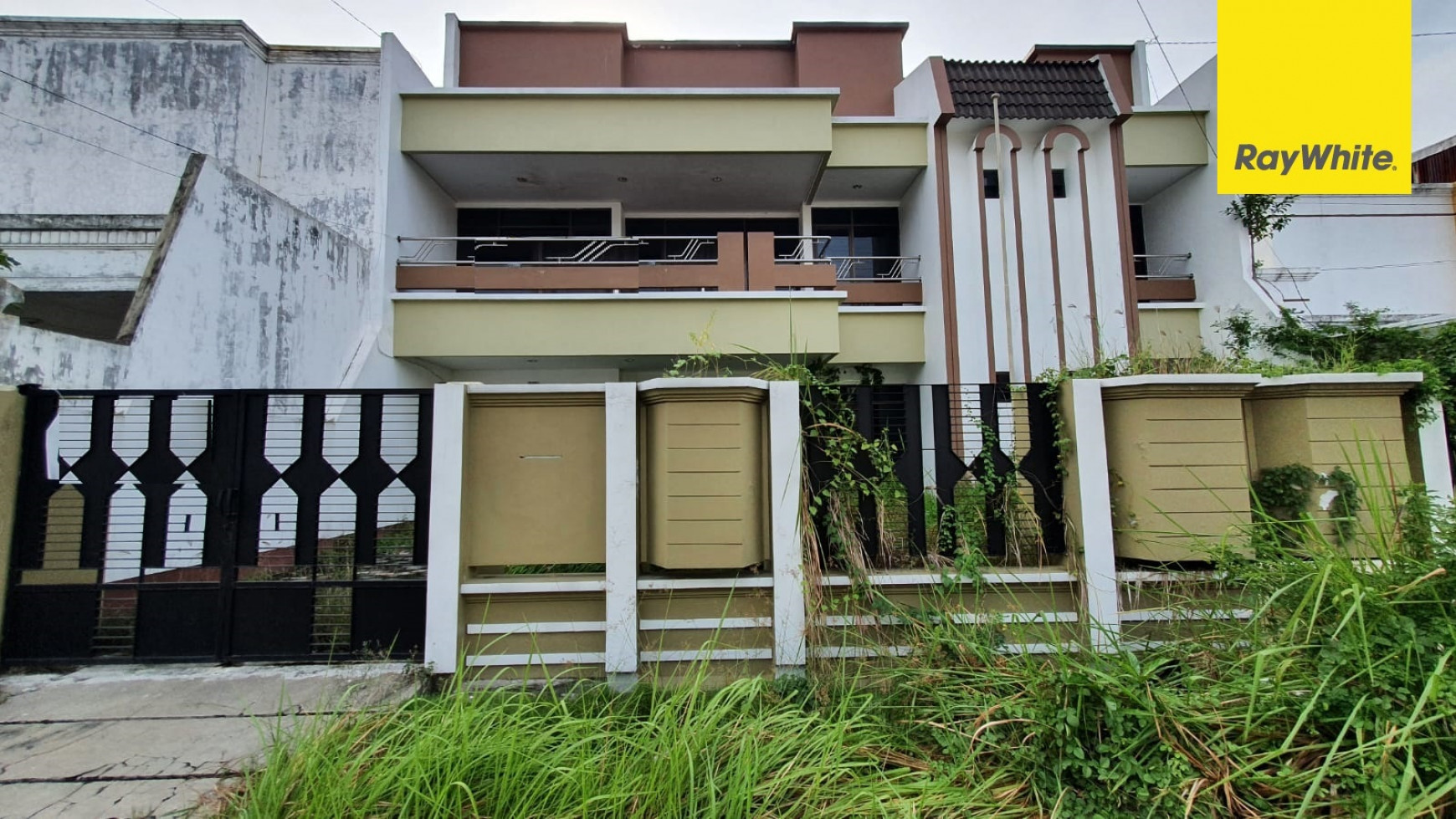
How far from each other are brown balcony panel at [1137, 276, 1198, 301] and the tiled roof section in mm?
2976

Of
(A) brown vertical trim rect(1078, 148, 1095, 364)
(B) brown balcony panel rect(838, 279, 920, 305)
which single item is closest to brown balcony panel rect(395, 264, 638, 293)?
(B) brown balcony panel rect(838, 279, 920, 305)

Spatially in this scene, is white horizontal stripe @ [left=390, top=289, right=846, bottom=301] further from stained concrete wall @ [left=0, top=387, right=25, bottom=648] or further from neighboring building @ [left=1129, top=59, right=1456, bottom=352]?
stained concrete wall @ [left=0, top=387, right=25, bottom=648]

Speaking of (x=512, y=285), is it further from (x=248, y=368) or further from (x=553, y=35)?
(x=553, y=35)

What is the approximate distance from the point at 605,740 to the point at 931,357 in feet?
31.0

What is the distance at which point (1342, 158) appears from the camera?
238 inches

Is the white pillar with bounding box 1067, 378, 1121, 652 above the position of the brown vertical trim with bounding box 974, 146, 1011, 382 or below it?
below

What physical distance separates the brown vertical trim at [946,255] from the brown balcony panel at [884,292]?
98 centimetres

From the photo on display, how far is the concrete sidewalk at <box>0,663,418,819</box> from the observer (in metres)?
2.28

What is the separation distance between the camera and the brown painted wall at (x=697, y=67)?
513 inches

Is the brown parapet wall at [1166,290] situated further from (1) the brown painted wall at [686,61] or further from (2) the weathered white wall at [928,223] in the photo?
(1) the brown painted wall at [686,61]

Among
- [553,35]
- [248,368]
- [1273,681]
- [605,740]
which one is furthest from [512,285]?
[1273,681]

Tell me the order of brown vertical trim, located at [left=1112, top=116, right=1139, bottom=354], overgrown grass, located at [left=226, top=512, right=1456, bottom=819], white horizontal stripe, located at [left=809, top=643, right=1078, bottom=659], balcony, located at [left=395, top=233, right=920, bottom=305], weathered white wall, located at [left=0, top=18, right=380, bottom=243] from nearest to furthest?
1. overgrown grass, located at [left=226, top=512, right=1456, bottom=819]
2. white horizontal stripe, located at [left=809, top=643, right=1078, bottom=659]
3. balcony, located at [left=395, top=233, right=920, bottom=305]
4. weathered white wall, located at [left=0, top=18, right=380, bottom=243]
5. brown vertical trim, located at [left=1112, top=116, right=1139, bottom=354]

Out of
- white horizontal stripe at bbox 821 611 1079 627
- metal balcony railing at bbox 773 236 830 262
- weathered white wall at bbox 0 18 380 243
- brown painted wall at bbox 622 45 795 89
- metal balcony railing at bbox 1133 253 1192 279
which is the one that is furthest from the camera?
brown painted wall at bbox 622 45 795 89

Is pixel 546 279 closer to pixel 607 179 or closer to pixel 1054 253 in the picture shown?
pixel 607 179
